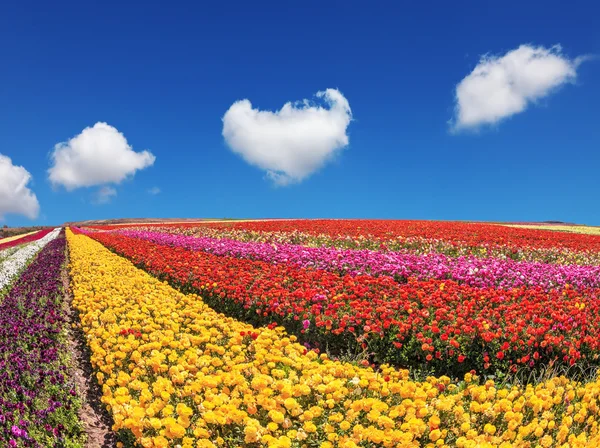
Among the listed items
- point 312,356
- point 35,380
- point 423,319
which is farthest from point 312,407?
point 35,380

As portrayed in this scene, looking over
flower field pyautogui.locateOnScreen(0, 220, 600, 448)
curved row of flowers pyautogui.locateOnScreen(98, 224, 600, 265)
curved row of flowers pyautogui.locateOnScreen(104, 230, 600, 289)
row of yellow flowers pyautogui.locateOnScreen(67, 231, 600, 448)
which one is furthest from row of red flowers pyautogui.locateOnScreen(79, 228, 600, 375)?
curved row of flowers pyautogui.locateOnScreen(98, 224, 600, 265)

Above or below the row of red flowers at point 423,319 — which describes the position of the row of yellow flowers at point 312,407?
below

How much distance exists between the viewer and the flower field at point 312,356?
430cm

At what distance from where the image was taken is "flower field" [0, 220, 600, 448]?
4297mm

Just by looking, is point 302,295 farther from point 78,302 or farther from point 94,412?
point 78,302

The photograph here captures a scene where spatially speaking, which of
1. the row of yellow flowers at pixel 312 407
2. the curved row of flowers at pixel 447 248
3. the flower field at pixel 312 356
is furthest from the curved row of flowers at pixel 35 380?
the curved row of flowers at pixel 447 248

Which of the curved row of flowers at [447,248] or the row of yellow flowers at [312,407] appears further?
the curved row of flowers at [447,248]

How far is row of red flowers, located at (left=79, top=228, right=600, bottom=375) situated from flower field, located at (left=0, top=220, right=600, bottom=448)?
37 mm

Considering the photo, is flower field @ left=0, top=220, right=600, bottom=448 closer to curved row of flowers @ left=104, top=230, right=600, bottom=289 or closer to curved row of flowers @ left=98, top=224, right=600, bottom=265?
curved row of flowers @ left=104, top=230, right=600, bottom=289

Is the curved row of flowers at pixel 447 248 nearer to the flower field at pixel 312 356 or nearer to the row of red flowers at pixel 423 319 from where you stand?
the flower field at pixel 312 356

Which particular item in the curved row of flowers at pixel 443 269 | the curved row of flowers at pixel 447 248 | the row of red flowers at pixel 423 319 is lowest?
the row of red flowers at pixel 423 319

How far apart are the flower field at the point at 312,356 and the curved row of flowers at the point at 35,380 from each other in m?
0.03

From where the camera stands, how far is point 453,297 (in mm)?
8852

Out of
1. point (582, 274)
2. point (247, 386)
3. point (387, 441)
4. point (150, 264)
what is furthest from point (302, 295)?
point (582, 274)
